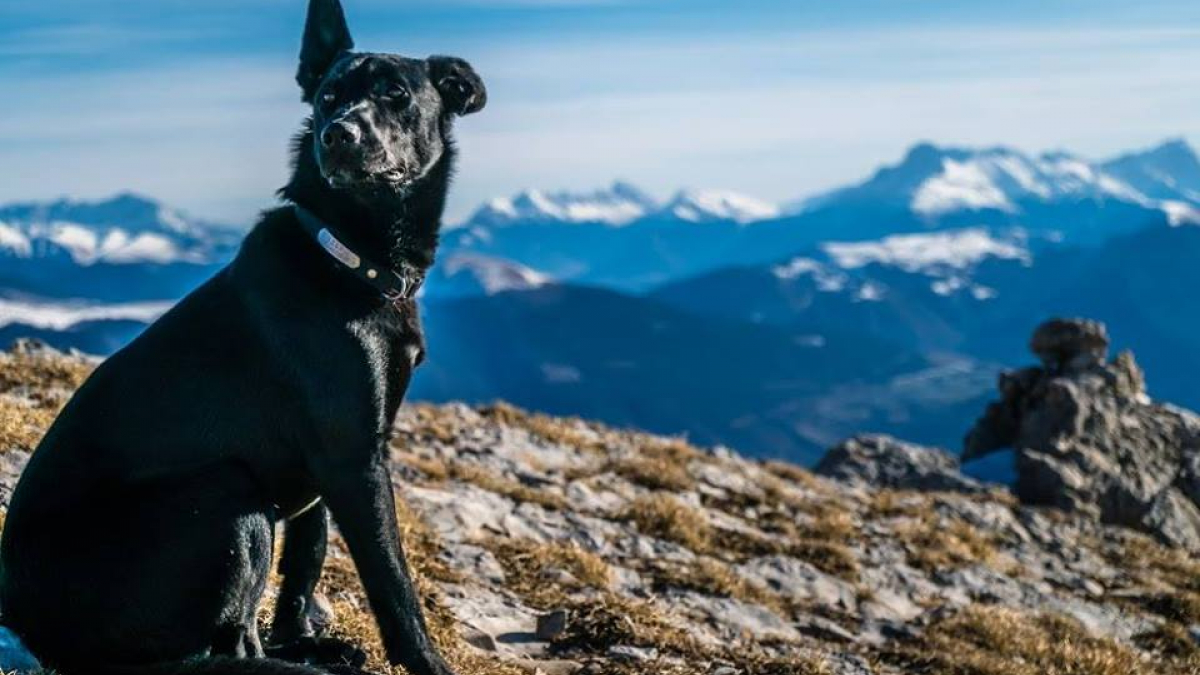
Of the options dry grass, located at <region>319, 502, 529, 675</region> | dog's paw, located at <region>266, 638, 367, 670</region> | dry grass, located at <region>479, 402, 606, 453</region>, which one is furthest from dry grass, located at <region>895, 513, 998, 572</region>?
dog's paw, located at <region>266, 638, 367, 670</region>

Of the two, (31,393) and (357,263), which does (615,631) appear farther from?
(31,393)

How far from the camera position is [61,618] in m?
5.68

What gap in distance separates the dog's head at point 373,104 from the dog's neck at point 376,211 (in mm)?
66

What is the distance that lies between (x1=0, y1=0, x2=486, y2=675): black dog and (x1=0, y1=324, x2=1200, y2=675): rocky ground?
1.41 metres

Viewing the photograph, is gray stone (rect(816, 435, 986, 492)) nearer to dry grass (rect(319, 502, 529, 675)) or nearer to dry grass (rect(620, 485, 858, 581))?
dry grass (rect(620, 485, 858, 581))

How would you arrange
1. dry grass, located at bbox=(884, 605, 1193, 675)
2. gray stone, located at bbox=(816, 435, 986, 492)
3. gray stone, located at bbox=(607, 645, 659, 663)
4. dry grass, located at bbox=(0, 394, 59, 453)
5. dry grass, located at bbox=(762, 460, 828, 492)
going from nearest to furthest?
gray stone, located at bbox=(607, 645, 659, 663) < dry grass, located at bbox=(0, 394, 59, 453) < dry grass, located at bbox=(884, 605, 1193, 675) < dry grass, located at bbox=(762, 460, 828, 492) < gray stone, located at bbox=(816, 435, 986, 492)

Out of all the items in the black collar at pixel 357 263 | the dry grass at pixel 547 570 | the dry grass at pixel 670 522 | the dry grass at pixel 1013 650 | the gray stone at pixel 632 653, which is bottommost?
the dry grass at pixel 1013 650

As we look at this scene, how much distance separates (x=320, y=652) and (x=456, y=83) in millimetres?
3557

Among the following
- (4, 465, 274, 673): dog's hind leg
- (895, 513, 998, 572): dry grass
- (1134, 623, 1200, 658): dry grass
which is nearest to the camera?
(4, 465, 274, 673): dog's hind leg

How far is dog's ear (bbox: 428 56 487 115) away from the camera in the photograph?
7168mm

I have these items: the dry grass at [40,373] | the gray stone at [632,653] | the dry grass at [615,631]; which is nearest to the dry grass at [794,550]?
the dry grass at [615,631]

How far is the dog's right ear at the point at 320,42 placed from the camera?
720cm

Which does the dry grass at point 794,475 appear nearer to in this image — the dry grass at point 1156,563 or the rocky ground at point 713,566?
the rocky ground at point 713,566

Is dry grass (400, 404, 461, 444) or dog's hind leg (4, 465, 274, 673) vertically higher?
dry grass (400, 404, 461, 444)
